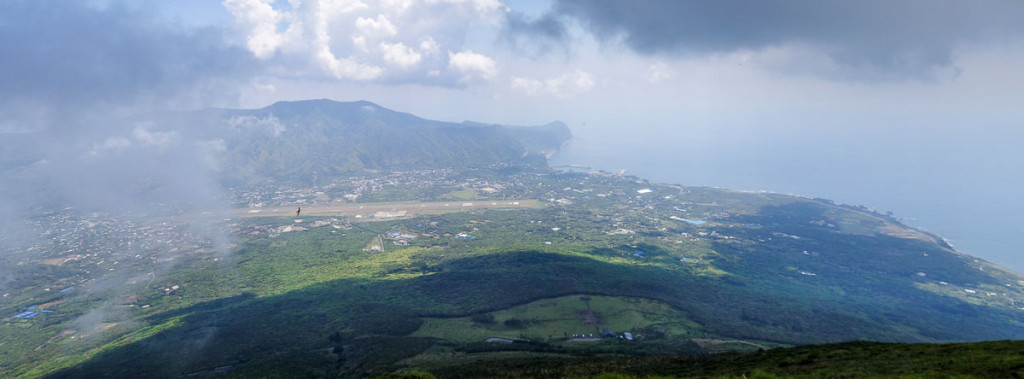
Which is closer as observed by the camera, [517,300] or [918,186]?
[517,300]

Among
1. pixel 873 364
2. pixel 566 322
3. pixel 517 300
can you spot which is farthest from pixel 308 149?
pixel 873 364

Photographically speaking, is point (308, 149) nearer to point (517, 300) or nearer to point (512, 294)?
point (512, 294)

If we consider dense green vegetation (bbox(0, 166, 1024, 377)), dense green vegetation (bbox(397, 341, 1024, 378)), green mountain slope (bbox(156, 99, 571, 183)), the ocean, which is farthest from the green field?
green mountain slope (bbox(156, 99, 571, 183))

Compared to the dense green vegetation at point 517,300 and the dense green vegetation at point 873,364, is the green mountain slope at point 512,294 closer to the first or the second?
the dense green vegetation at point 873,364

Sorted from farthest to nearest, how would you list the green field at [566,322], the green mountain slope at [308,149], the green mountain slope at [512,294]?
the green mountain slope at [308,149] → the green field at [566,322] → the green mountain slope at [512,294]

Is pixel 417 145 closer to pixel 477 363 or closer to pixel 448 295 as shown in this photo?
pixel 448 295

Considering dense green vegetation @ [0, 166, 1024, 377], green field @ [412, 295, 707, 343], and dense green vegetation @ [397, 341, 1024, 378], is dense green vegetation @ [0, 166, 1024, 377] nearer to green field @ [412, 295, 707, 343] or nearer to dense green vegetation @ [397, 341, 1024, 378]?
green field @ [412, 295, 707, 343]

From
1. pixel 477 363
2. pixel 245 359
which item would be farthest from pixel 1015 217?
pixel 245 359

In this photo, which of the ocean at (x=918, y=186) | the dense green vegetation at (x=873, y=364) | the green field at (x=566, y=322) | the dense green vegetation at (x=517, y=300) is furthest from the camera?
the ocean at (x=918, y=186)

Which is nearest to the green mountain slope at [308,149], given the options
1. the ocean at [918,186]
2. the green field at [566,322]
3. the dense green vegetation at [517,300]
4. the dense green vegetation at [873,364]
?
the ocean at [918,186]

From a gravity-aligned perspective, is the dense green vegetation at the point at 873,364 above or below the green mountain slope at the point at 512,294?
above

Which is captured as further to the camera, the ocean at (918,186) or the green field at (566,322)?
the ocean at (918,186)
